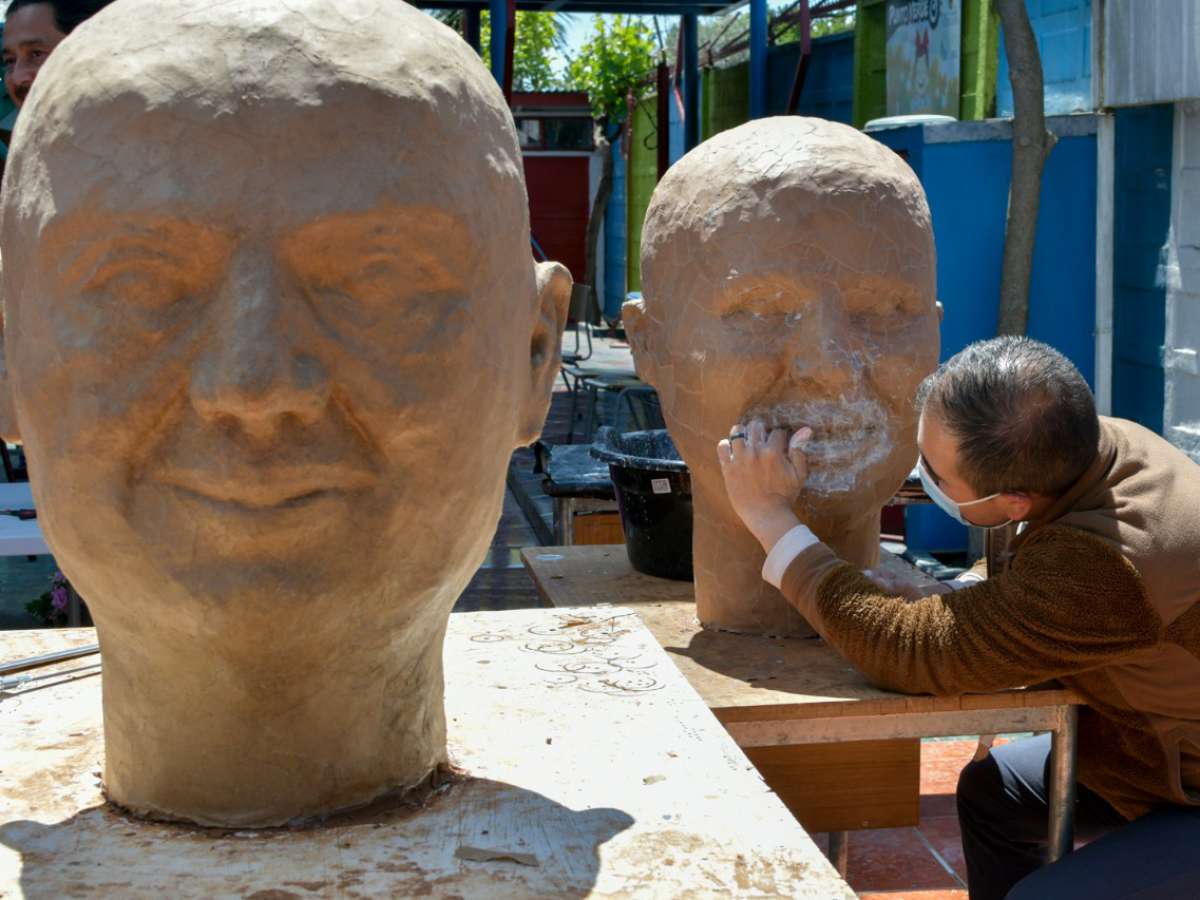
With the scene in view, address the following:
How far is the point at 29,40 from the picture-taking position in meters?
4.11

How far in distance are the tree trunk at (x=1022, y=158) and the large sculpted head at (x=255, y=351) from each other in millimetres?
4366

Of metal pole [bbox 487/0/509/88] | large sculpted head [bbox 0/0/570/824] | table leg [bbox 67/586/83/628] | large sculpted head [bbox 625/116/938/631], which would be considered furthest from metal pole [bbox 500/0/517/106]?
large sculpted head [bbox 0/0/570/824]

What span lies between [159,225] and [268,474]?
0.34m

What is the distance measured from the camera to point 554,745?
2416 millimetres

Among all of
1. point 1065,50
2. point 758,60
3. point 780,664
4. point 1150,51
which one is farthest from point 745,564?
point 758,60

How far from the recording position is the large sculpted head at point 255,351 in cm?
187

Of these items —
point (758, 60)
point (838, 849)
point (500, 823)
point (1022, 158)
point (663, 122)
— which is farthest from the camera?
point (663, 122)

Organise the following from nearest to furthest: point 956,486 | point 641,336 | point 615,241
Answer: point 956,486, point 641,336, point 615,241

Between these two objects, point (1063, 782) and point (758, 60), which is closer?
point (1063, 782)

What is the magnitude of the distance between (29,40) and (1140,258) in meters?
4.57

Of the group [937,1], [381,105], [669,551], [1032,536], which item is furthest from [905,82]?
[381,105]

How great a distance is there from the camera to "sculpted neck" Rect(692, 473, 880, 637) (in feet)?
11.0

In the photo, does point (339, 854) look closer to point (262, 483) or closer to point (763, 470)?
point (262, 483)

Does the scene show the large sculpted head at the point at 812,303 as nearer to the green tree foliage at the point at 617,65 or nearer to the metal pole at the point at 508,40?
the metal pole at the point at 508,40
